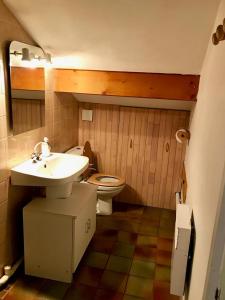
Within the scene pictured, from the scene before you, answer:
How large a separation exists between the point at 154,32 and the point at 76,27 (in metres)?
0.58

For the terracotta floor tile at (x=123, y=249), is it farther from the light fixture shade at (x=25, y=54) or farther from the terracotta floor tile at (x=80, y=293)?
the light fixture shade at (x=25, y=54)

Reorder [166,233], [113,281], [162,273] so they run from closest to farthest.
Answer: [113,281] → [162,273] → [166,233]

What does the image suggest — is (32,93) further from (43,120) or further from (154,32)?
(154,32)

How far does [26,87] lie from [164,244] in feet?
6.65

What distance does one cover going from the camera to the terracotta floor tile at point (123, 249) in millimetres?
2582

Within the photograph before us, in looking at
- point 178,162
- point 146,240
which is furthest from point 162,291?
point 178,162

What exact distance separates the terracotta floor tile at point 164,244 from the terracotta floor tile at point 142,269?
11.6 inches

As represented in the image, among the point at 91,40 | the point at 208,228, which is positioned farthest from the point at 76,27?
the point at 208,228

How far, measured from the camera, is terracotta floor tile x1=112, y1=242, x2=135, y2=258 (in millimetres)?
2582

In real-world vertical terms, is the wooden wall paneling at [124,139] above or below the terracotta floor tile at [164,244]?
above

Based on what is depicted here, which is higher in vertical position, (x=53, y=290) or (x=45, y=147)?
(x=45, y=147)

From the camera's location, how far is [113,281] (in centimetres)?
223


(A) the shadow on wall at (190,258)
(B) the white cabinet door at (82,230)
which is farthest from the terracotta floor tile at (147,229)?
(A) the shadow on wall at (190,258)

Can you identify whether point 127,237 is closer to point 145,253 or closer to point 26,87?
point 145,253
